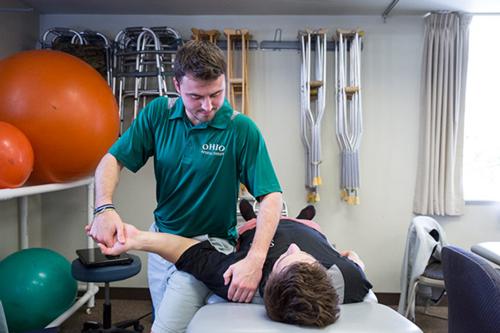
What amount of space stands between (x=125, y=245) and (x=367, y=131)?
236cm

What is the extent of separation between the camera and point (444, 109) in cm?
286

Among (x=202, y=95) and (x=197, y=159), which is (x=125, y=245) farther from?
(x=202, y=95)

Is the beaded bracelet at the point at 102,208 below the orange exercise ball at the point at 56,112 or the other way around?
below

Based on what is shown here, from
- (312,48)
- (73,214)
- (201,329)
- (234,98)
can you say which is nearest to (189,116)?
(201,329)

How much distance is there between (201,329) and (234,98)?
2.27 m

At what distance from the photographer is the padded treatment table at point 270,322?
92 centimetres

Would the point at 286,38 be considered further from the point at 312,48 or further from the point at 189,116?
the point at 189,116

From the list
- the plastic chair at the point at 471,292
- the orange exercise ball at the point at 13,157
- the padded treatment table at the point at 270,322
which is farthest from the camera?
the orange exercise ball at the point at 13,157

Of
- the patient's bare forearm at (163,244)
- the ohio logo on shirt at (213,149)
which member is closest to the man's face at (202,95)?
the ohio logo on shirt at (213,149)

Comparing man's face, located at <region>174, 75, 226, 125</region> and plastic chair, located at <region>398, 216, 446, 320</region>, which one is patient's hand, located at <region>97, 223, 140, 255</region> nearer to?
man's face, located at <region>174, 75, 226, 125</region>

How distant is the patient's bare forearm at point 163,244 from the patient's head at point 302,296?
1.25 ft

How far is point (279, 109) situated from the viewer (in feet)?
9.94

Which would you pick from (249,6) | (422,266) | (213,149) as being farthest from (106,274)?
(249,6)

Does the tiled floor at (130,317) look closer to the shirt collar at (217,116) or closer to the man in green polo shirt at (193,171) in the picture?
the man in green polo shirt at (193,171)
